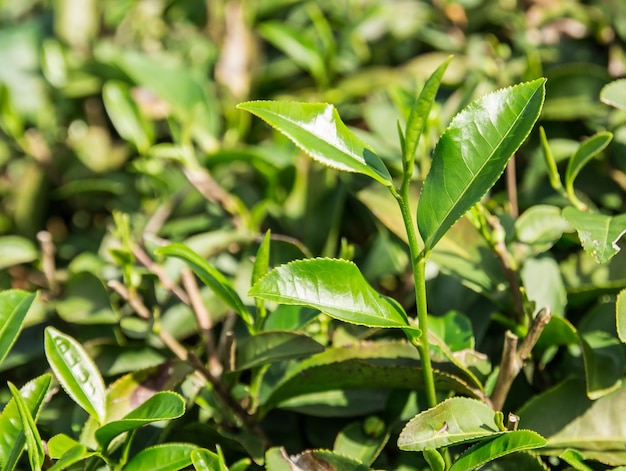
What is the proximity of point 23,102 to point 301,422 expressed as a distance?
1.08m

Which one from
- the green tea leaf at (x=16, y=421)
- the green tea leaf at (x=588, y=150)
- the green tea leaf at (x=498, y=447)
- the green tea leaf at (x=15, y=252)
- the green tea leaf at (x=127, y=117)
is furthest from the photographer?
the green tea leaf at (x=127, y=117)

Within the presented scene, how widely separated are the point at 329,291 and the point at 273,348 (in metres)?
0.15

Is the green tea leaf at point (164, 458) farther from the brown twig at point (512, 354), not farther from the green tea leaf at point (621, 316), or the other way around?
the green tea leaf at point (621, 316)

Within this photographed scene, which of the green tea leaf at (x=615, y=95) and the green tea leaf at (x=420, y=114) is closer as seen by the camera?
the green tea leaf at (x=420, y=114)

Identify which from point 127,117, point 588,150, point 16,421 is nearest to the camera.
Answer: point 16,421

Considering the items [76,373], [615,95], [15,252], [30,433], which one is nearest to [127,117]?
[15,252]

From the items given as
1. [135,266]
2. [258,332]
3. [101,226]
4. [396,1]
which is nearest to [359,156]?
[258,332]

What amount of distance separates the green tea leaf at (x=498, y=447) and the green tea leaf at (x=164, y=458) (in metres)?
0.28

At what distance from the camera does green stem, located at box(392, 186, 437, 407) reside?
71cm

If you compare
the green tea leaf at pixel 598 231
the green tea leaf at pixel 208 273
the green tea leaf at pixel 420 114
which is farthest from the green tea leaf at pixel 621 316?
the green tea leaf at pixel 208 273

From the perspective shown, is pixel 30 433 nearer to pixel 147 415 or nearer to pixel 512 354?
pixel 147 415

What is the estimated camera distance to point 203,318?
1.00 m

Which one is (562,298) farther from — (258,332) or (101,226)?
(101,226)

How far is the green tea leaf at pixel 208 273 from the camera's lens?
0.83 metres
